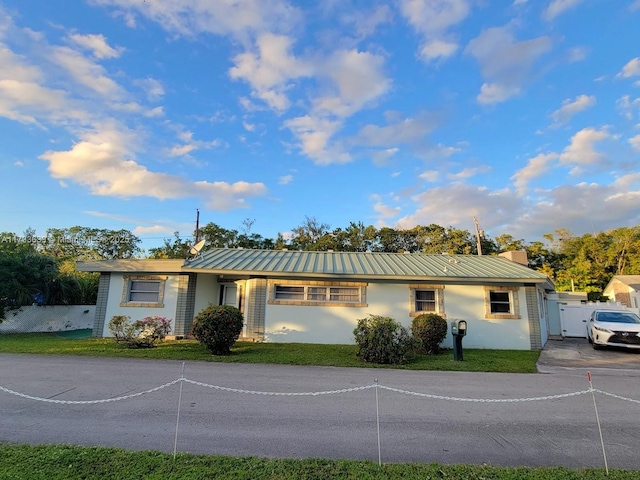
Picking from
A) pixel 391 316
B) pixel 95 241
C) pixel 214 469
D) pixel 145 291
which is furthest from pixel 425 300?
pixel 95 241

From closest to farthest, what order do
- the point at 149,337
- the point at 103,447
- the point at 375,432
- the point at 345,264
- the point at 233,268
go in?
the point at 103,447 < the point at 375,432 < the point at 149,337 < the point at 233,268 < the point at 345,264

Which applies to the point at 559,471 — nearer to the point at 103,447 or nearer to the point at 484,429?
the point at 484,429

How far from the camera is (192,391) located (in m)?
7.21

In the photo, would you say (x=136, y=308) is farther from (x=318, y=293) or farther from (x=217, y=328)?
(x=318, y=293)

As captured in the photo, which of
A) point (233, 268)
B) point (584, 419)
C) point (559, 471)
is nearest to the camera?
point (559, 471)

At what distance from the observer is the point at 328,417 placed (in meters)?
5.89

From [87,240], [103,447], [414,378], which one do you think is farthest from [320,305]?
[87,240]

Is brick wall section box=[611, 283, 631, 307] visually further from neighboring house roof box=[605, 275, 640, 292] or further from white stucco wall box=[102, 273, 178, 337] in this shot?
white stucco wall box=[102, 273, 178, 337]

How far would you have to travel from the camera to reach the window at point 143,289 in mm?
15117

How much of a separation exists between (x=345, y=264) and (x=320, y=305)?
Result: 2426mm

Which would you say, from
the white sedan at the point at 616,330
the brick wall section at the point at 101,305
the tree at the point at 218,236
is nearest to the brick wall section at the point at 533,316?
the white sedan at the point at 616,330

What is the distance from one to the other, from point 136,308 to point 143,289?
0.80 m

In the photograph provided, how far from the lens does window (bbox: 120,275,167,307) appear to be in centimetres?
1512

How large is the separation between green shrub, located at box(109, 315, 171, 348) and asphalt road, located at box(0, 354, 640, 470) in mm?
3284
